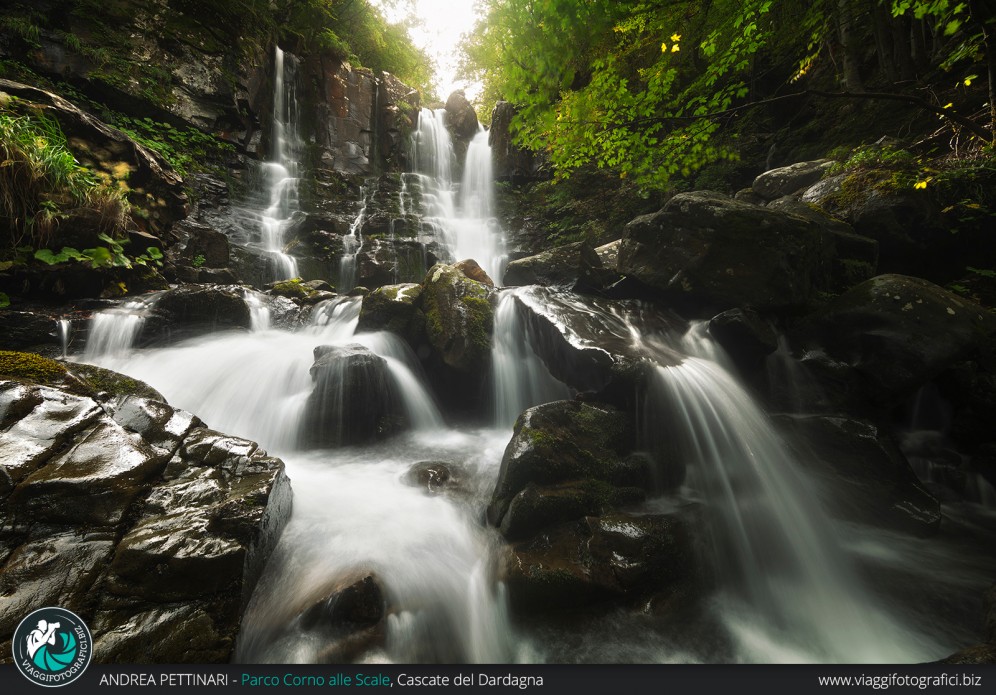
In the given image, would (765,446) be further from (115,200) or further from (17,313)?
(115,200)

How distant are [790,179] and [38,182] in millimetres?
12812

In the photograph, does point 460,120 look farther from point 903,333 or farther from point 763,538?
point 763,538

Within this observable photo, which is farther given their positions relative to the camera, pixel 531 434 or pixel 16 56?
pixel 16 56

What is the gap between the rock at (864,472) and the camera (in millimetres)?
3535

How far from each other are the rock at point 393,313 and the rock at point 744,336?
446 centimetres

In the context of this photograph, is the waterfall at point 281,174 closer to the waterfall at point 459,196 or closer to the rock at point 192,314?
the rock at point 192,314

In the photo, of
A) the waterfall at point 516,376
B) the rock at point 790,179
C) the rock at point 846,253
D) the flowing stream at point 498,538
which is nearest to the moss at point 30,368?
the flowing stream at point 498,538

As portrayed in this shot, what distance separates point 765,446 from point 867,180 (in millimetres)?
5610

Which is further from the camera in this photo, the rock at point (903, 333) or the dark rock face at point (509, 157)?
the dark rock face at point (509, 157)

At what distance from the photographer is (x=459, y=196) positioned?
16125 mm

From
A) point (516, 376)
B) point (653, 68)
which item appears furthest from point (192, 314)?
point (653, 68)

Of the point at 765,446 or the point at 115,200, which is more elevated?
the point at 115,200

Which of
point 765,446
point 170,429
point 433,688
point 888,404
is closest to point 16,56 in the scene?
point 170,429

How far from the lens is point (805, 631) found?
8.21 feet
